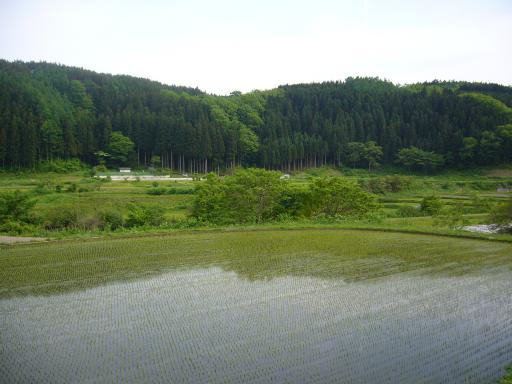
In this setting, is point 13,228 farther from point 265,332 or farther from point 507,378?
point 507,378

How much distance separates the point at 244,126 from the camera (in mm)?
75688

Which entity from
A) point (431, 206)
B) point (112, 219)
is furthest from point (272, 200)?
point (431, 206)

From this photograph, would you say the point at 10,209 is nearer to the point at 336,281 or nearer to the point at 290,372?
the point at 336,281

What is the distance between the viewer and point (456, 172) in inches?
2448

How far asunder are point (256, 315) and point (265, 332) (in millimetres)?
894

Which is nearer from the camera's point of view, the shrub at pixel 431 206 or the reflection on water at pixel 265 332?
the reflection on water at pixel 265 332

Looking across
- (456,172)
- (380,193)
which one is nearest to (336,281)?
(380,193)

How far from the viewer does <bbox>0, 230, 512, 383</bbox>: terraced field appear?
5.77 m

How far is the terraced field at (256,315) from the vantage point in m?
5.77

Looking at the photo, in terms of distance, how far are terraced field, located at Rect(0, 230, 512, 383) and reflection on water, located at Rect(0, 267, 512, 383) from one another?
2 centimetres

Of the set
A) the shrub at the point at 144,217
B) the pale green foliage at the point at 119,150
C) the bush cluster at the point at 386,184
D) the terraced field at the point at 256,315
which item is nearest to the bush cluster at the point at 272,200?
the shrub at the point at 144,217

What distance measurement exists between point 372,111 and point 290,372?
80.3 meters

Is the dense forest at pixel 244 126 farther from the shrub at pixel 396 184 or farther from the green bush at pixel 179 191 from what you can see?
the green bush at pixel 179 191

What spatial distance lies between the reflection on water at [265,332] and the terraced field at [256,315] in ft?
0.08
